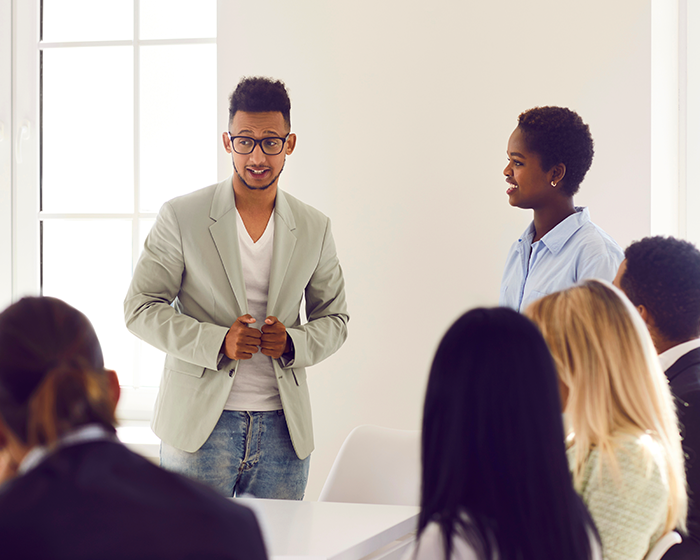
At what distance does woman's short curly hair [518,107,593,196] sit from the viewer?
2158mm

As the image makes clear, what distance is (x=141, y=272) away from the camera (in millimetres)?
2062

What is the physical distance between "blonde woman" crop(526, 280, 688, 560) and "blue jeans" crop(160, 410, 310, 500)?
987 mm

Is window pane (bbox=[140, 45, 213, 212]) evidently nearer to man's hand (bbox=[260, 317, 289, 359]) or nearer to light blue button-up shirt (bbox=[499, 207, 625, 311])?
man's hand (bbox=[260, 317, 289, 359])

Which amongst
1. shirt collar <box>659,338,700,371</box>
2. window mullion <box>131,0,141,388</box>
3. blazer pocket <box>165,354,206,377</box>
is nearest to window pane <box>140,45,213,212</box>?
window mullion <box>131,0,141,388</box>

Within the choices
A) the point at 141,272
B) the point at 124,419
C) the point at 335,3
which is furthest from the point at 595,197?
the point at 124,419

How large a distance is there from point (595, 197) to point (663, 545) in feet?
5.68

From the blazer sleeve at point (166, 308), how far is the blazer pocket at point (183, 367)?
0.16 feet

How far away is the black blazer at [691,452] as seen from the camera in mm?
1389

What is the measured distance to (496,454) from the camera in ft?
3.12

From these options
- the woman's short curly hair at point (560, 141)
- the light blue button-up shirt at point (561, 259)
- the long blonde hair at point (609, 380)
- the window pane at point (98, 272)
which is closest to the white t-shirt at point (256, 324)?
the light blue button-up shirt at point (561, 259)

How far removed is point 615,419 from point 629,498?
147mm

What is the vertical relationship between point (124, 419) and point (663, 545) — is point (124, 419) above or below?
below

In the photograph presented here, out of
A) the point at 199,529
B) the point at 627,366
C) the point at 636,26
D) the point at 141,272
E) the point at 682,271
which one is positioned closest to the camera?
the point at 199,529

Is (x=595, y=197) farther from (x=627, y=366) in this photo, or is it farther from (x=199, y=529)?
(x=199, y=529)
